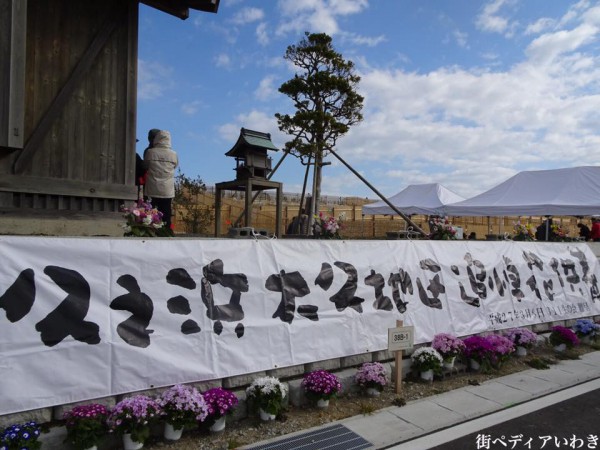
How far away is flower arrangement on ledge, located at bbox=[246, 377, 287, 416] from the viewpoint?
148 inches

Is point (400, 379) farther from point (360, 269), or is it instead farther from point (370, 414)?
point (360, 269)

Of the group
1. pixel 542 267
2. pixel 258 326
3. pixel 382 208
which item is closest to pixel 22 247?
pixel 258 326

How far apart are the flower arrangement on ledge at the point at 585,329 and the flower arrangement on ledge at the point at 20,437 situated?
786 cm

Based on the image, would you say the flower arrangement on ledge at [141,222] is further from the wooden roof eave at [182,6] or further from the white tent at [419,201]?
the white tent at [419,201]

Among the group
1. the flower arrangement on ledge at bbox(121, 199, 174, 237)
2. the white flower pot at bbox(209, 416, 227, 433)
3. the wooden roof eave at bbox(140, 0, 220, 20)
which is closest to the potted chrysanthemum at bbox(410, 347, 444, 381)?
the white flower pot at bbox(209, 416, 227, 433)

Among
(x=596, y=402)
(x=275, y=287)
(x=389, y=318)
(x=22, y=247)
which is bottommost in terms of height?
(x=596, y=402)

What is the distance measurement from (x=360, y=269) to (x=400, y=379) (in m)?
1.36

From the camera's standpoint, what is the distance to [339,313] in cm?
487

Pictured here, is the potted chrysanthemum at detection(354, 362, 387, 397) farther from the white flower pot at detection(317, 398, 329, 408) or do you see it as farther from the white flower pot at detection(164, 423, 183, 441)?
the white flower pot at detection(164, 423, 183, 441)

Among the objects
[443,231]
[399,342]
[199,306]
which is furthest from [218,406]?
[443,231]

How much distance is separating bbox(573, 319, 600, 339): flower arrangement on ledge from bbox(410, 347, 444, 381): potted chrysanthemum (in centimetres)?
364

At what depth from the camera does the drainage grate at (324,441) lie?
3.45m

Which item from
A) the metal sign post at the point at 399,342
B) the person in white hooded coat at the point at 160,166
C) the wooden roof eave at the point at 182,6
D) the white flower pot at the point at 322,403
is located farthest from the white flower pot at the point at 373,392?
the wooden roof eave at the point at 182,6

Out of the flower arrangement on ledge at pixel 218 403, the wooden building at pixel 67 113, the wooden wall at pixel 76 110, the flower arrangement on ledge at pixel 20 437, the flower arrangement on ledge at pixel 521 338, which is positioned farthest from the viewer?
the flower arrangement on ledge at pixel 521 338
